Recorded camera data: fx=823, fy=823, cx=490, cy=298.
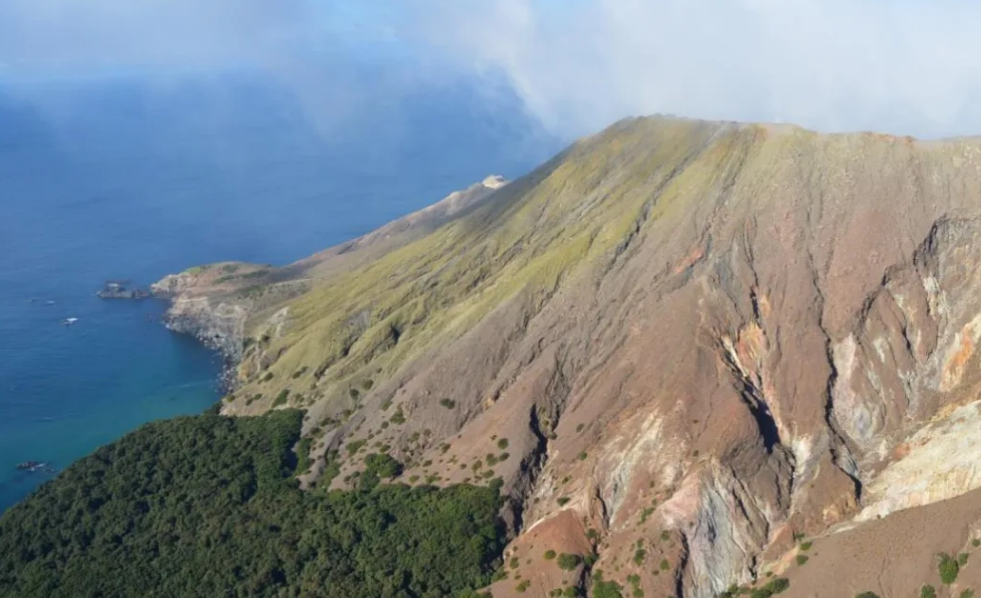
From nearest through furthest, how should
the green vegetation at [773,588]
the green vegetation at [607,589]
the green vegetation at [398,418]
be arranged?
the green vegetation at [773,588]
the green vegetation at [607,589]
the green vegetation at [398,418]

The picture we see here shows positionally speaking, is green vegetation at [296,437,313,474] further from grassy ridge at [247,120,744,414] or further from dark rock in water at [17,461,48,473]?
dark rock in water at [17,461,48,473]

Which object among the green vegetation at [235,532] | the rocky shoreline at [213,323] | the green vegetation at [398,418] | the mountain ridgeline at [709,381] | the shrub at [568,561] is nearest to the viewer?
the mountain ridgeline at [709,381]

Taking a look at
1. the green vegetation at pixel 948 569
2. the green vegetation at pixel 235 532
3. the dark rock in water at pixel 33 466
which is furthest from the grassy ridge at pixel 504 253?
the green vegetation at pixel 948 569

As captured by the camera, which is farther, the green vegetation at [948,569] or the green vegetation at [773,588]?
the green vegetation at [773,588]

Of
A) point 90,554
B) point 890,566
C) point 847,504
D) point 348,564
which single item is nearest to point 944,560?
point 890,566

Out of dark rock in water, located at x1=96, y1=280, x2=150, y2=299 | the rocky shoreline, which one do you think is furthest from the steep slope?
dark rock in water, located at x1=96, y1=280, x2=150, y2=299

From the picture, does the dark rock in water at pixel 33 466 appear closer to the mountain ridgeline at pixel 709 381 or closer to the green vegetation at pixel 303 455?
the mountain ridgeline at pixel 709 381

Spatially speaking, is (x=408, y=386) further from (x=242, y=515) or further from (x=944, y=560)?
(x=944, y=560)

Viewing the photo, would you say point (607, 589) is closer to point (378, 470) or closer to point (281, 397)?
point (378, 470)
